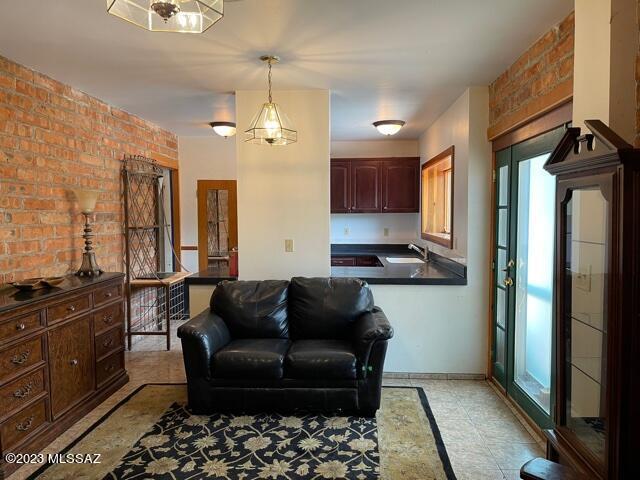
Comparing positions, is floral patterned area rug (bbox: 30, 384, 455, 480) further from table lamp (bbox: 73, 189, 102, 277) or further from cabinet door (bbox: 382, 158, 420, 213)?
cabinet door (bbox: 382, 158, 420, 213)

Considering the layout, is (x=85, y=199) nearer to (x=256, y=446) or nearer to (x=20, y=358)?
(x=20, y=358)

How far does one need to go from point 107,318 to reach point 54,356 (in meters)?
0.67

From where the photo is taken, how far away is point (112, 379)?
136 inches

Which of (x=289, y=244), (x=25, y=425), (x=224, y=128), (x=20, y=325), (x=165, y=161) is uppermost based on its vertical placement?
(x=224, y=128)

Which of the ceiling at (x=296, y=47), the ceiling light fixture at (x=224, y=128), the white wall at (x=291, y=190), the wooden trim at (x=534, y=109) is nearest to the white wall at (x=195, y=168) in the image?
the ceiling light fixture at (x=224, y=128)

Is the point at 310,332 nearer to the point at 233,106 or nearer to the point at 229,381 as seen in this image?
the point at 229,381

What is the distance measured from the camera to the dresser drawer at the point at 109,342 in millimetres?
3283

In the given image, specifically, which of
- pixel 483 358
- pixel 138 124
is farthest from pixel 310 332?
pixel 138 124

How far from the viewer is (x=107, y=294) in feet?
11.2

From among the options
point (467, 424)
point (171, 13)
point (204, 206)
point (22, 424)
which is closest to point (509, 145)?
point (467, 424)

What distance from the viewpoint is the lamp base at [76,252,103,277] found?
11.3 ft

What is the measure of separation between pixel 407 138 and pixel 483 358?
340cm

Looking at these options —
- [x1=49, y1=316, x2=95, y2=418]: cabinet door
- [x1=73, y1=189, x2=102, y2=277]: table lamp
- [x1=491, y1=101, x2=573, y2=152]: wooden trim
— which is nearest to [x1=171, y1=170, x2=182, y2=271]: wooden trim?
[x1=73, y1=189, x2=102, y2=277]: table lamp

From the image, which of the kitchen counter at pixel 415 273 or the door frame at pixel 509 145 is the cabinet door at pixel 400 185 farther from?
the door frame at pixel 509 145
